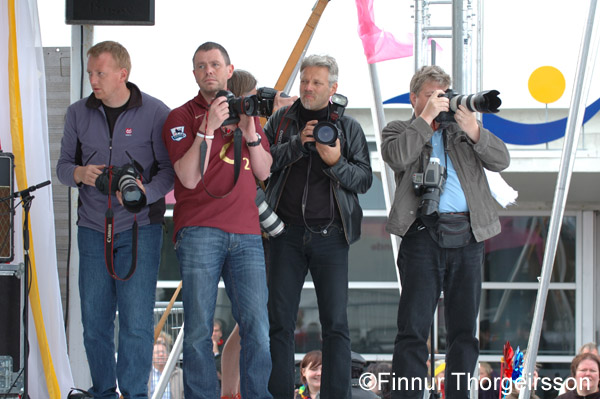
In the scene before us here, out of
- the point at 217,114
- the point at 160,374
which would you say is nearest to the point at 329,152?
the point at 217,114

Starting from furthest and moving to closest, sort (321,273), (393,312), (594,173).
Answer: (393,312)
(594,173)
(321,273)

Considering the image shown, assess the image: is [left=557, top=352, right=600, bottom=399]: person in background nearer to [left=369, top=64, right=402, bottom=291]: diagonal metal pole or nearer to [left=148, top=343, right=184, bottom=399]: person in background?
[left=369, top=64, right=402, bottom=291]: diagonal metal pole

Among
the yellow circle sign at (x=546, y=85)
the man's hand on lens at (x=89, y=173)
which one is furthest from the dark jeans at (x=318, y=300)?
the yellow circle sign at (x=546, y=85)

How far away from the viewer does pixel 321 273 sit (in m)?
3.37

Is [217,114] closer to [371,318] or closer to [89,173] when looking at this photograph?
[89,173]

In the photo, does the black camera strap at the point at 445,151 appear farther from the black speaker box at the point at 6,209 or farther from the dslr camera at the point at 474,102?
the black speaker box at the point at 6,209

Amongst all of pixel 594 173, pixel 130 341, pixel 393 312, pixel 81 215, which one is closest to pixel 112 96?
pixel 81 215

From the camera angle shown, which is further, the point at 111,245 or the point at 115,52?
the point at 115,52

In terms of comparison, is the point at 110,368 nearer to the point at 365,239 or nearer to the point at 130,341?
the point at 130,341

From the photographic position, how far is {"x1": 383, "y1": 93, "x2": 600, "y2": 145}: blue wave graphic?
9.60 meters

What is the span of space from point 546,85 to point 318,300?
6695mm

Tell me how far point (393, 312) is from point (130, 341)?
9089mm

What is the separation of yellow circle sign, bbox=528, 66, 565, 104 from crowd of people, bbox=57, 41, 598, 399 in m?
5.99

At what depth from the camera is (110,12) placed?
405 cm
